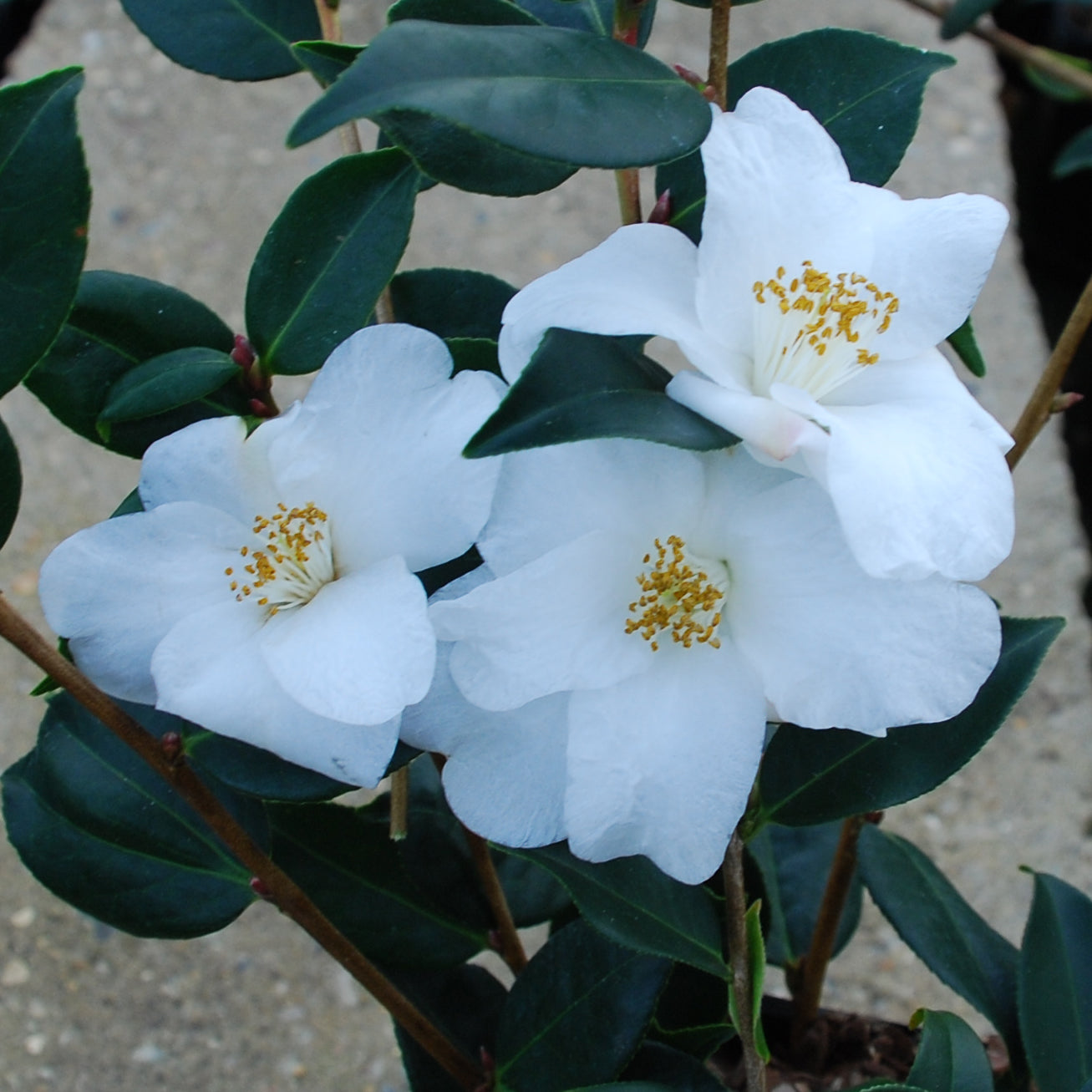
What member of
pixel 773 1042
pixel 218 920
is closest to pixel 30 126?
pixel 218 920

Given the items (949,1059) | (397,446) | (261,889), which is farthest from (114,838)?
(949,1059)

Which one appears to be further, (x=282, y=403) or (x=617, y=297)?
(x=282, y=403)

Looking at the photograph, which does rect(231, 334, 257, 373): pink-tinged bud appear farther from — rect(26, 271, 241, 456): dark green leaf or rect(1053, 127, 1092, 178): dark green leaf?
rect(1053, 127, 1092, 178): dark green leaf

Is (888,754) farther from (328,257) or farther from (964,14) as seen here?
(964,14)

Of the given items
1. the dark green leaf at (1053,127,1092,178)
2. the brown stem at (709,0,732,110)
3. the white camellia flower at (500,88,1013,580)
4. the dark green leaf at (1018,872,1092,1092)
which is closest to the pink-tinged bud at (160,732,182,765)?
the white camellia flower at (500,88,1013,580)

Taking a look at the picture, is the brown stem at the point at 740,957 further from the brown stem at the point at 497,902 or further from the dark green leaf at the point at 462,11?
the dark green leaf at the point at 462,11

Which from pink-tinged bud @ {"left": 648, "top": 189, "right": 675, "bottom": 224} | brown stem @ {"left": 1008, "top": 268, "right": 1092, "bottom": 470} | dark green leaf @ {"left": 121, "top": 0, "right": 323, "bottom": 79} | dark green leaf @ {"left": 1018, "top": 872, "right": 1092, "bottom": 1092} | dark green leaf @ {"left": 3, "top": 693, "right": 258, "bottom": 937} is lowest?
dark green leaf @ {"left": 1018, "top": 872, "right": 1092, "bottom": 1092}
